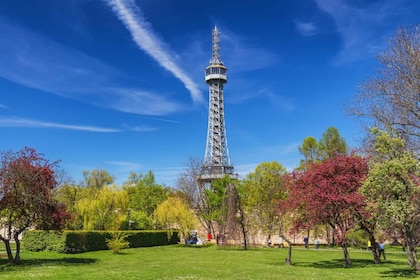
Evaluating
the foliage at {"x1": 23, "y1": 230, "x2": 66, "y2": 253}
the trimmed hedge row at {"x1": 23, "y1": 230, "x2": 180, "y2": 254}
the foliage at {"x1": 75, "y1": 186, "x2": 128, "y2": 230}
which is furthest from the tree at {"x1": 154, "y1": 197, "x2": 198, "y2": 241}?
the foliage at {"x1": 23, "y1": 230, "x2": 66, "y2": 253}

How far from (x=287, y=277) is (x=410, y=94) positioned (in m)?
12.0

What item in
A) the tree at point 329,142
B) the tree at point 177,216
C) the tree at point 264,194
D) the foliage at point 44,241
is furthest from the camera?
the tree at point 329,142

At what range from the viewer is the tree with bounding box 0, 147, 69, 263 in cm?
1819

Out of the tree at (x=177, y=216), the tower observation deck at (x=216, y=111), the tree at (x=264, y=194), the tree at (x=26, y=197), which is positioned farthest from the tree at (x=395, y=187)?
the tower observation deck at (x=216, y=111)

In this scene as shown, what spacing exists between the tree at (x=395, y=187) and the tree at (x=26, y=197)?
50.5 feet

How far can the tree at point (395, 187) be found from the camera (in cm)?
1410

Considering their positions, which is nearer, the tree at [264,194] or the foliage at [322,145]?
the tree at [264,194]

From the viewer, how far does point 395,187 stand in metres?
14.1

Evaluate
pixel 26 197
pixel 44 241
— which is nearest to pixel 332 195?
pixel 26 197

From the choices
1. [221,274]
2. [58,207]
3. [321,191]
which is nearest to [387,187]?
[321,191]

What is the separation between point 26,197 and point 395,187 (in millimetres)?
16744

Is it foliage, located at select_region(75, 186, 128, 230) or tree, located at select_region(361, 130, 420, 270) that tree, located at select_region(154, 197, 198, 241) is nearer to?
foliage, located at select_region(75, 186, 128, 230)

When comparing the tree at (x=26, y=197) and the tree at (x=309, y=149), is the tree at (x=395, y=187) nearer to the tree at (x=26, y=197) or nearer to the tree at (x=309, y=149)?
the tree at (x=26, y=197)

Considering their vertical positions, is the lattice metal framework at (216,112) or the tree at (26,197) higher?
the lattice metal framework at (216,112)
